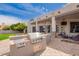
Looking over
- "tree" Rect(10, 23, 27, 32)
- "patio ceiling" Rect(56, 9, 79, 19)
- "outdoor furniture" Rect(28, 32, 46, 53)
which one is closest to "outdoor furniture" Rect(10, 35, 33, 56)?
"outdoor furniture" Rect(28, 32, 46, 53)

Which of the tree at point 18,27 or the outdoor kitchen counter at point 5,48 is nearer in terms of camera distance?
the outdoor kitchen counter at point 5,48

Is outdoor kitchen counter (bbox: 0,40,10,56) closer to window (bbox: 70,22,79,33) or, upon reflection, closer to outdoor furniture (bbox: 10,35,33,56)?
outdoor furniture (bbox: 10,35,33,56)

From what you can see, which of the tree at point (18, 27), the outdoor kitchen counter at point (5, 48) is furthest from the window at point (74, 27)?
the outdoor kitchen counter at point (5, 48)

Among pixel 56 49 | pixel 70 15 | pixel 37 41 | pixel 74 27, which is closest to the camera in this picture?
pixel 37 41

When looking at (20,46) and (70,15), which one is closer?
(20,46)

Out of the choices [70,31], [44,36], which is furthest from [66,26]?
[44,36]

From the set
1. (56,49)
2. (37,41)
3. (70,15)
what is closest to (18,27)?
(37,41)

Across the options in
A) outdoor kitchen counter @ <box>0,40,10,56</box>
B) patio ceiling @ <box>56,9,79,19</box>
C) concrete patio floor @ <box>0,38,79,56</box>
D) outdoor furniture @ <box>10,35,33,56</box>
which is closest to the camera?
outdoor furniture @ <box>10,35,33,56</box>

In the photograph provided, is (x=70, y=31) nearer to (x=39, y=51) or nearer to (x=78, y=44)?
(x=78, y=44)

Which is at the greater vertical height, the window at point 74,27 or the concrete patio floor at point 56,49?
the window at point 74,27

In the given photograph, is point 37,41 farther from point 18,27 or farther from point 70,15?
point 70,15

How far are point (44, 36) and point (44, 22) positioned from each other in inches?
27.9

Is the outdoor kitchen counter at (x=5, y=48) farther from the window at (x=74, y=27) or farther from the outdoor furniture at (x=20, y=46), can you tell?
the window at (x=74, y=27)

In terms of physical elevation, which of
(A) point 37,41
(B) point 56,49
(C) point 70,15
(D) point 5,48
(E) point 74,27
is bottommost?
(B) point 56,49
